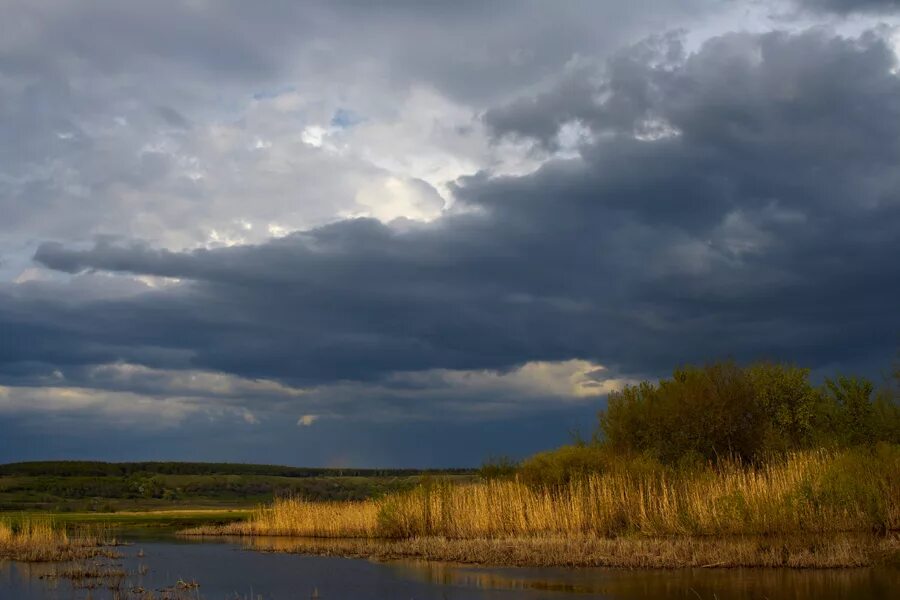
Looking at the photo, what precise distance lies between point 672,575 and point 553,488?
1488cm

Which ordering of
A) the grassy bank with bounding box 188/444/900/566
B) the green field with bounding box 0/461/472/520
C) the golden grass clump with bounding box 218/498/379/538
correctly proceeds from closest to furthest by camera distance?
the grassy bank with bounding box 188/444/900/566
the golden grass clump with bounding box 218/498/379/538
the green field with bounding box 0/461/472/520

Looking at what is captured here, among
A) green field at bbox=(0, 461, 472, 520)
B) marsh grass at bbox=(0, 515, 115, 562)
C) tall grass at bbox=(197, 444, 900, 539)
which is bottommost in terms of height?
green field at bbox=(0, 461, 472, 520)

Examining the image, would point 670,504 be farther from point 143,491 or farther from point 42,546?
point 143,491

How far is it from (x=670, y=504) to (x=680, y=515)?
1.16m

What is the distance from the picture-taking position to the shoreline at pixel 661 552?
2220cm

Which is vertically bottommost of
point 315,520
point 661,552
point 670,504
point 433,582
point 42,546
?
point 315,520

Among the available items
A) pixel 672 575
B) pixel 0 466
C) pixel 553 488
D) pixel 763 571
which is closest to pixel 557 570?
pixel 672 575

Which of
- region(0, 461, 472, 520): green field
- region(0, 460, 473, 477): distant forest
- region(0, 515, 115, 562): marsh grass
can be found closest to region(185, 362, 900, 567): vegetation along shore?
region(0, 515, 115, 562): marsh grass

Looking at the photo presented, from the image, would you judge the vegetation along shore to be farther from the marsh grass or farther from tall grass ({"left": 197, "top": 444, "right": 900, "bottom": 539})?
the marsh grass

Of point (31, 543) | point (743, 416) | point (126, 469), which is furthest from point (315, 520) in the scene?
point (126, 469)

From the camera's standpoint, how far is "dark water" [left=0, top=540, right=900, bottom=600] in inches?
765

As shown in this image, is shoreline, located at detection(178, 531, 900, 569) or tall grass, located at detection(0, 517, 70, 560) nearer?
shoreline, located at detection(178, 531, 900, 569)

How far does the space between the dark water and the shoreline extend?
2.44ft

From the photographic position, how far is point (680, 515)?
28.8 m
